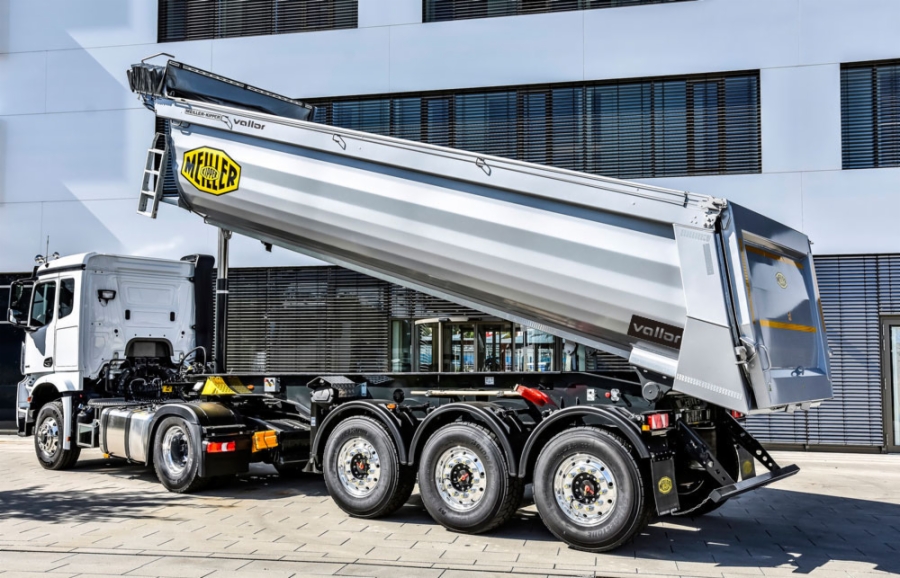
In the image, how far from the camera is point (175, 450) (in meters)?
9.96

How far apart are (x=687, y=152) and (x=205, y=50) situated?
9987mm

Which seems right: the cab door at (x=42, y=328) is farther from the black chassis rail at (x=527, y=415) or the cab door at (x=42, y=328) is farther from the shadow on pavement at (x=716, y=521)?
the black chassis rail at (x=527, y=415)

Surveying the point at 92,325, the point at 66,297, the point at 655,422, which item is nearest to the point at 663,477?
the point at 655,422

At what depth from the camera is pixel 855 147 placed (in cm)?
1448

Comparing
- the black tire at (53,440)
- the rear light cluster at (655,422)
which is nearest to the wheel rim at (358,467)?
the rear light cluster at (655,422)

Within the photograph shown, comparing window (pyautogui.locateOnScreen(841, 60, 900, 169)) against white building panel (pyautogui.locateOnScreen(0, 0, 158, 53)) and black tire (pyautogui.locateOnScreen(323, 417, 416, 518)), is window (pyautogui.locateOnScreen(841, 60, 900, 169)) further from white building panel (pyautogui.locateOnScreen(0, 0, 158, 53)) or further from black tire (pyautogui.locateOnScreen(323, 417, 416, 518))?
white building panel (pyautogui.locateOnScreen(0, 0, 158, 53))

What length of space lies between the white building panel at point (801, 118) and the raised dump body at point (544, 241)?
288 inches

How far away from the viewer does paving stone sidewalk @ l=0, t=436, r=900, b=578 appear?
21.2ft

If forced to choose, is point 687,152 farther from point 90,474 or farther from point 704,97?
point 90,474

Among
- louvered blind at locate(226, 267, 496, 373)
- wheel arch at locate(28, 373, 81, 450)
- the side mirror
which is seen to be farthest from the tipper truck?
louvered blind at locate(226, 267, 496, 373)

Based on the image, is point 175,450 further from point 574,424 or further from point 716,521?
point 716,521

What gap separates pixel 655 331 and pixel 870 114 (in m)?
10.1

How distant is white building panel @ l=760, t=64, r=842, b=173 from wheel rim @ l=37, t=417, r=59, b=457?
1228 centimetres

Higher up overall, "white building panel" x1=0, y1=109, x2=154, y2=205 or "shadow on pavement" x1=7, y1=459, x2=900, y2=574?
"white building panel" x1=0, y1=109, x2=154, y2=205
